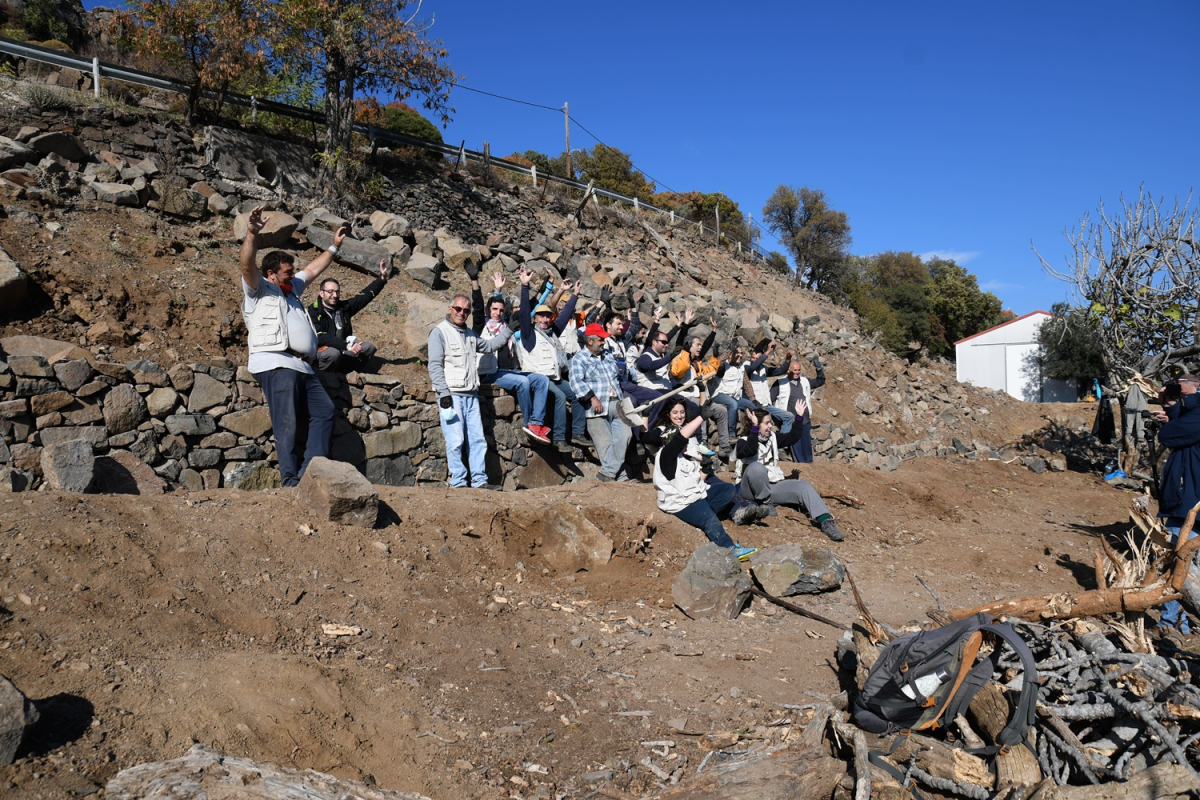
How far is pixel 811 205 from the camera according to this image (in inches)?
1431

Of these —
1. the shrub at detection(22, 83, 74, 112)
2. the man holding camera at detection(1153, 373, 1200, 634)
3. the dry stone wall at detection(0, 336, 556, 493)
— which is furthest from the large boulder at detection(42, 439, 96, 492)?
the man holding camera at detection(1153, 373, 1200, 634)

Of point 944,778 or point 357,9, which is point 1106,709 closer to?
point 944,778

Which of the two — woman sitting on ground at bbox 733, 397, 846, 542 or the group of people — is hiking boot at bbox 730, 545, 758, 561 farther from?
woman sitting on ground at bbox 733, 397, 846, 542

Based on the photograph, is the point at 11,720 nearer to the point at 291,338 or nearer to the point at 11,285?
the point at 291,338

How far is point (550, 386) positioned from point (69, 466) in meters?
4.51

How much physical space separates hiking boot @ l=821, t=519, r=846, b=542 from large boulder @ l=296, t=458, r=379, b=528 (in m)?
4.86

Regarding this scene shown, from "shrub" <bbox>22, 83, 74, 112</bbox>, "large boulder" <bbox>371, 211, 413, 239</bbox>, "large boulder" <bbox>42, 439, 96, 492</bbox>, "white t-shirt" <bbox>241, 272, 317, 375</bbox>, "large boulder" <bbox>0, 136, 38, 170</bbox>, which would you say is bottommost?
"large boulder" <bbox>42, 439, 96, 492</bbox>

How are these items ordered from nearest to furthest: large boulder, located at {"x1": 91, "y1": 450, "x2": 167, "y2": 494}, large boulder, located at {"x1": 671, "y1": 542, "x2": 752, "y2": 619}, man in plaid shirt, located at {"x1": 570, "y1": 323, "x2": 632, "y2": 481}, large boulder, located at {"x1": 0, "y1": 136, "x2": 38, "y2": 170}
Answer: large boulder, located at {"x1": 671, "y1": 542, "x2": 752, "y2": 619} → large boulder, located at {"x1": 91, "y1": 450, "x2": 167, "y2": 494} → man in plaid shirt, located at {"x1": 570, "y1": 323, "x2": 632, "y2": 481} → large boulder, located at {"x1": 0, "y1": 136, "x2": 38, "y2": 170}

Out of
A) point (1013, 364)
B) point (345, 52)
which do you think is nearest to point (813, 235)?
point (1013, 364)

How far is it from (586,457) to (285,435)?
3765mm

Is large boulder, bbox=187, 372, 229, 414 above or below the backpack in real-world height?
above

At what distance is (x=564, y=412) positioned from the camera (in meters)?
8.27

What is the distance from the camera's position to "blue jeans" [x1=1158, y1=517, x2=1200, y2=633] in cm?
511

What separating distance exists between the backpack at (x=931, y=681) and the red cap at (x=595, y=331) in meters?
5.93
